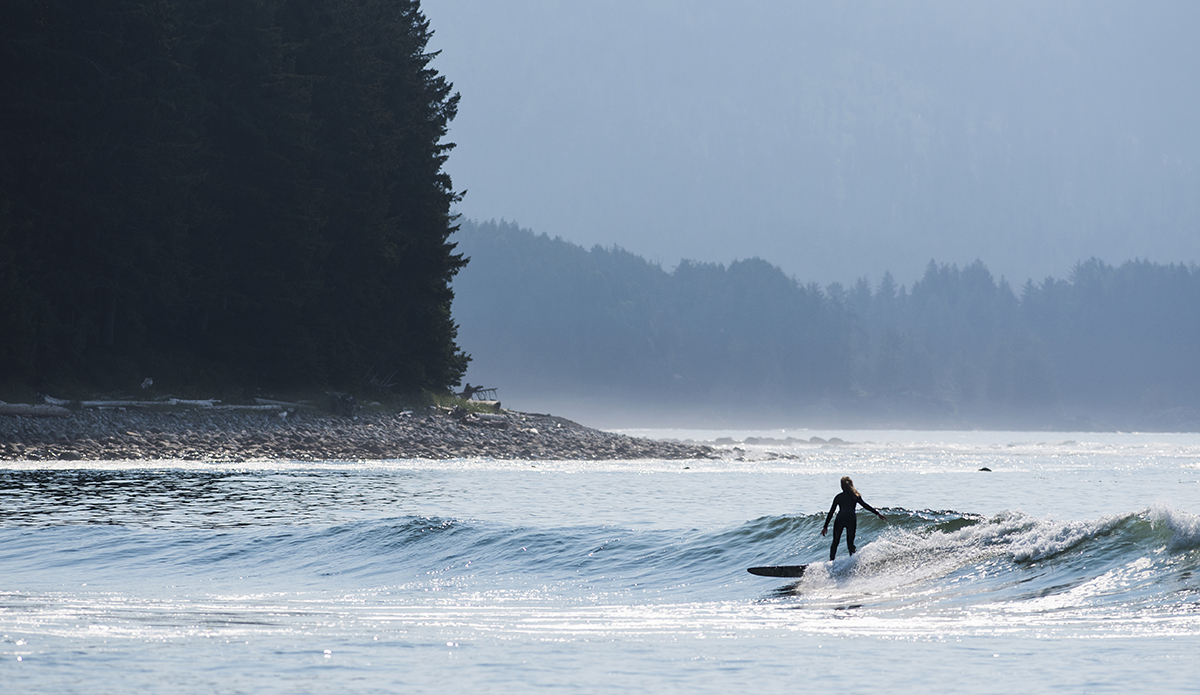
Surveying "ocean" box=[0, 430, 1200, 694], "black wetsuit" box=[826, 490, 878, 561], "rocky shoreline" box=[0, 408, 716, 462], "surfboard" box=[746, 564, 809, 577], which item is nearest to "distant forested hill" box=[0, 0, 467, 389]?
"rocky shoreline" box=[0, 408, 716, 462]

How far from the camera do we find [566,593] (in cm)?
1995

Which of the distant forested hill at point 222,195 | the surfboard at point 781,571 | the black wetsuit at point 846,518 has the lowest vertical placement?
the surfboard at point 781,571

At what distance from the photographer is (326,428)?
2281 inches

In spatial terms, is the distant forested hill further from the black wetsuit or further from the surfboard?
the black wetsuit

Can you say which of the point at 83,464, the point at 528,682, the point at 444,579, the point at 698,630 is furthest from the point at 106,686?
the point at 83,464

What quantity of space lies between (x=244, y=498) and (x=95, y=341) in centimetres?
2559

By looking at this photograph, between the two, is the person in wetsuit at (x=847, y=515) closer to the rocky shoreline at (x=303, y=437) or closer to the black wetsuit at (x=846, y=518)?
the black wetsuit at (x=846, y=518)

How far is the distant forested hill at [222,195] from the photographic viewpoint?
51.1 metres

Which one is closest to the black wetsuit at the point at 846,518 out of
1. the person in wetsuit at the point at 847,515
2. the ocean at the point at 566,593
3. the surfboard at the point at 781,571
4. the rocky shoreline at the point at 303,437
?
the person in wetsuit at the point at 847,515

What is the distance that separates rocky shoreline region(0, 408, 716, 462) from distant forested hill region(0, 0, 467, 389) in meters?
3.10

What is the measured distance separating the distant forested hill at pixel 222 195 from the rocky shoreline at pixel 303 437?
310 cm

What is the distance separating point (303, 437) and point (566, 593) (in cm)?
3753

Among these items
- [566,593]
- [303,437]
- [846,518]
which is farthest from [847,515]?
[303,437]

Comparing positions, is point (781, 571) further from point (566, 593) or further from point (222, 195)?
point (222, 195)
